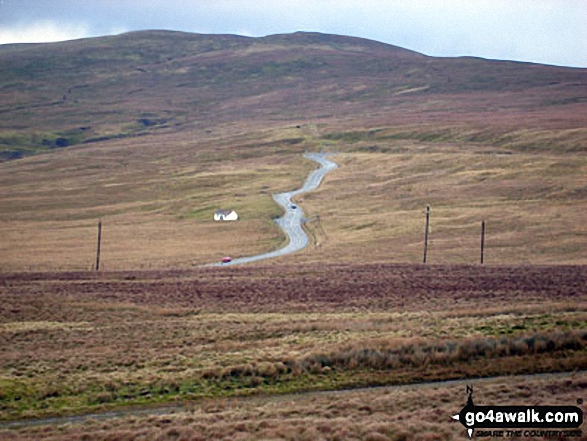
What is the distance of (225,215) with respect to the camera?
10556 centimetres

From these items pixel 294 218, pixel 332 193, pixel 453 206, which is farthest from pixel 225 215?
pixel 453 206

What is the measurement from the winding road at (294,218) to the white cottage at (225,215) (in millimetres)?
7271

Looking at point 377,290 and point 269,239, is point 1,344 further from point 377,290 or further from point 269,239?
point 269,239

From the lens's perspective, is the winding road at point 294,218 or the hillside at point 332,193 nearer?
the hillside at point 332,193

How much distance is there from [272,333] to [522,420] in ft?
46.3

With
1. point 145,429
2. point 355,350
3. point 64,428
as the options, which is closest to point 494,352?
point 355,350

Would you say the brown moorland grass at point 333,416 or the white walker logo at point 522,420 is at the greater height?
the white walker logo at point 522,420

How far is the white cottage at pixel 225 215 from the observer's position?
105125mm

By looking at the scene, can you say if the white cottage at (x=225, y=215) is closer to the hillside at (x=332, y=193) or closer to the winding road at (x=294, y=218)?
the hillside at (x=332, y=193)

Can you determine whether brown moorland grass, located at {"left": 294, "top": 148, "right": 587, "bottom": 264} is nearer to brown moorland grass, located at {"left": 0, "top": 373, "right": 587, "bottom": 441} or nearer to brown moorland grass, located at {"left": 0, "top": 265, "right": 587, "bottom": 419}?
brown moorland grass, located at {"left": 0, "top": 265, "right": 587, "bottom": 419}

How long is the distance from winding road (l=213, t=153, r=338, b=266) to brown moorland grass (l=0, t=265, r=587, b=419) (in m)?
30.9

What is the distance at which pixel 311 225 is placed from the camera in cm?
9719

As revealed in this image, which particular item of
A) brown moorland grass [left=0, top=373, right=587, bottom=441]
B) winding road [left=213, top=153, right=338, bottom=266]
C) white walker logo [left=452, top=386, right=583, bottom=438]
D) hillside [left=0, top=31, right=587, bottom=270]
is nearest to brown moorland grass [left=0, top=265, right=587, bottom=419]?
brown moorland grass [left=0, top=373, right=587, bottom=441]

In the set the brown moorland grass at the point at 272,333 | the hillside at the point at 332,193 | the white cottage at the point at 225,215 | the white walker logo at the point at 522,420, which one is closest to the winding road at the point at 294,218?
the hillside at the point at 332,193
